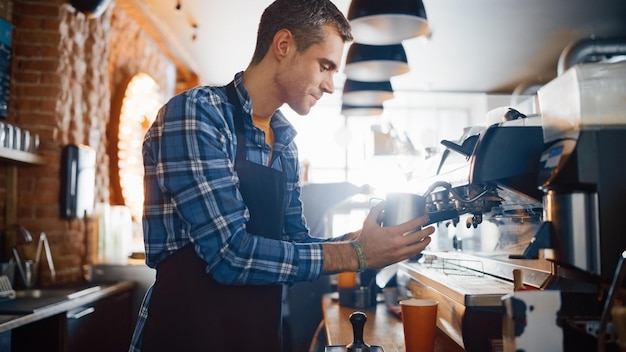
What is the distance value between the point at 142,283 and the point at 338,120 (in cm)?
675

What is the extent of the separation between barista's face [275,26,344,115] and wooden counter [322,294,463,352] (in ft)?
2.35

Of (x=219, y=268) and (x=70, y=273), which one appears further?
(x=70, y=273)

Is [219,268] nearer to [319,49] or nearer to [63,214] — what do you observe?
[319,49]

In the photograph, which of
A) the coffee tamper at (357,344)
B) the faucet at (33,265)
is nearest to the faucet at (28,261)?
the faucet at (33,265)

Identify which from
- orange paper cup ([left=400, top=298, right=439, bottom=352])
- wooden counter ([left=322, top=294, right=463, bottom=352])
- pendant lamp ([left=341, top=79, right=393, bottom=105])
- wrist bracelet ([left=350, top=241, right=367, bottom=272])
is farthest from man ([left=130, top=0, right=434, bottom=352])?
pendant lamp ([left=341, top=79, right=393, bottom=105])

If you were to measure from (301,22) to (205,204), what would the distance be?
1.85 feet

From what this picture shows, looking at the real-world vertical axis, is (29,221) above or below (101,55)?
below

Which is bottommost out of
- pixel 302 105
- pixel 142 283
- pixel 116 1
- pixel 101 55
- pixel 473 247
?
pixel 142 283

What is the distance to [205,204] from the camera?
1212mm

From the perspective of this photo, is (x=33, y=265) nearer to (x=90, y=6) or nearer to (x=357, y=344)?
(x=90, y=6)

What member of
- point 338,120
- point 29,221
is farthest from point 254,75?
point 338,120

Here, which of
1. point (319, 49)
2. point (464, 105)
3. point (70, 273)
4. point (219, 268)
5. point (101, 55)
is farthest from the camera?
point (464, 105)

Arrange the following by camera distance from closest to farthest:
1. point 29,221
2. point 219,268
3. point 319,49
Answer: point 219,268 → point 319,49 → point 29,221

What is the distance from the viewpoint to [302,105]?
4.94ft
